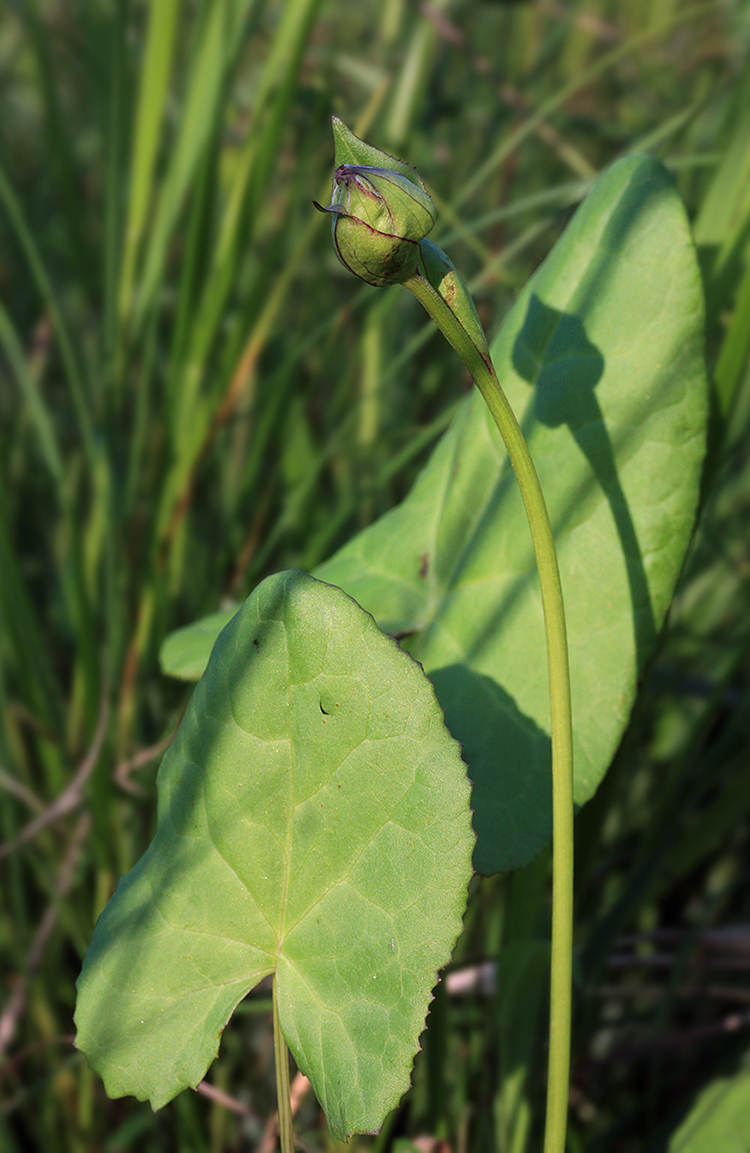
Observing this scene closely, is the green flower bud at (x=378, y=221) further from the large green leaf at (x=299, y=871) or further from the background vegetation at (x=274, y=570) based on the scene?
the background vegetation at (x=274, y=570)

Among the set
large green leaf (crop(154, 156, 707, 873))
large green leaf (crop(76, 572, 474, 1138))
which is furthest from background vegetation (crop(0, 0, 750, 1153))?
large green leaf (crop(76, 572, 474, 1138))

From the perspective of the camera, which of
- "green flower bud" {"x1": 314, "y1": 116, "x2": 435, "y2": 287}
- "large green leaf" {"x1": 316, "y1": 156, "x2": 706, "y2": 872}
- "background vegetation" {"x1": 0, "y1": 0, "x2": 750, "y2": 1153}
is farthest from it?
"background vegetation" {"x1": 0, "y1": 0, "x2": 750, "y2": 1153}

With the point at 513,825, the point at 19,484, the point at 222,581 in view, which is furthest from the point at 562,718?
the point at 19,484

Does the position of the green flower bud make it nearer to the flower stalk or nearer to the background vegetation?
the flower stalk

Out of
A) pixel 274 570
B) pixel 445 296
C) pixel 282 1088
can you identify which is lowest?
pixel 274 570

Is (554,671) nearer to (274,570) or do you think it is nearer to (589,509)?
(589,509)

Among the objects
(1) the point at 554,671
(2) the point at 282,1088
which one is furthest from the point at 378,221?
(2) the point at 282,1088

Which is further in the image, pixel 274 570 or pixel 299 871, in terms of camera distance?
pixel 274 570
